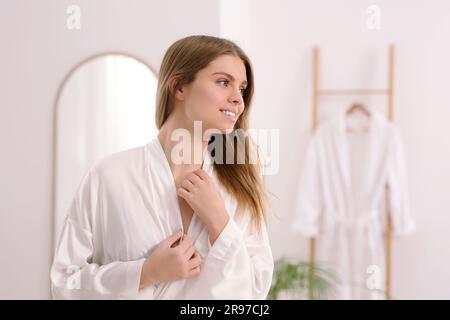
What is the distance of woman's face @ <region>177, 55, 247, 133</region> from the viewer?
2.25ft

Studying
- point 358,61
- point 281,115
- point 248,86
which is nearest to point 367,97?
point 358,61

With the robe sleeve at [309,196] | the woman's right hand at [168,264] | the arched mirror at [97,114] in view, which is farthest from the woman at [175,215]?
the robe sleeve at [309,196]

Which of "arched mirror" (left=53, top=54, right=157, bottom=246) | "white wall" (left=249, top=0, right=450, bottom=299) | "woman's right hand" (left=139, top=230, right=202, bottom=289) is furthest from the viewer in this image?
"white wall" (left=249, top=0, right=450, bottom=299)

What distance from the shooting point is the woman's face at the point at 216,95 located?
0.69 metres

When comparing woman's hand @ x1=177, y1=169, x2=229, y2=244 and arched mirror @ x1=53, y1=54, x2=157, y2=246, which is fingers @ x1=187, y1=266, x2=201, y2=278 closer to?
woman's hand @ x1=177, y1=169, x2=229, y2=244

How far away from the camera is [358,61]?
1.52 m

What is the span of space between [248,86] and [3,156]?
40 cm

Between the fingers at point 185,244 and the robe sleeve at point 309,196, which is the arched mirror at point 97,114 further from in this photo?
the robe sleeve at point 309,196

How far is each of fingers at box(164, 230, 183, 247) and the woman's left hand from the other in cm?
3

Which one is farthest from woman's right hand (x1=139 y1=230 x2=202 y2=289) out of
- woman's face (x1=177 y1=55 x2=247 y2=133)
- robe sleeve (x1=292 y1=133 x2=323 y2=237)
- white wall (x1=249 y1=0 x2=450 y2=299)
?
robe sleeve (x1=292 y1=133 x2=323 y2=237)

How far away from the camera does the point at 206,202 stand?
2.23 ft

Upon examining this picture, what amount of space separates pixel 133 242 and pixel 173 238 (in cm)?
5

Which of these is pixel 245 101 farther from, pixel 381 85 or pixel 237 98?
pixel 381 85
